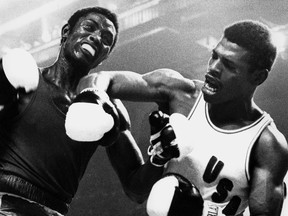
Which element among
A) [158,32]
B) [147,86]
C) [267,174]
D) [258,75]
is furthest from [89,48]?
[267,174]

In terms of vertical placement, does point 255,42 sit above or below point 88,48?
above

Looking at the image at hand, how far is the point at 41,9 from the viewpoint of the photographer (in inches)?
102

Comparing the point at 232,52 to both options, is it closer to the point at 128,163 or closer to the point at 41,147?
the point at 128,163

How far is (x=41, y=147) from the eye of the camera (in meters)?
1.77

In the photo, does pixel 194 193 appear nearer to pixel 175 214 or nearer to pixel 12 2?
pixel 175 214

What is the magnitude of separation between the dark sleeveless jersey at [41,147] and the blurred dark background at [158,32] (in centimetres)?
70

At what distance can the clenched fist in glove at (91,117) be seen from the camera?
4.91ft

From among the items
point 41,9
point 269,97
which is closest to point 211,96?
point 269,97

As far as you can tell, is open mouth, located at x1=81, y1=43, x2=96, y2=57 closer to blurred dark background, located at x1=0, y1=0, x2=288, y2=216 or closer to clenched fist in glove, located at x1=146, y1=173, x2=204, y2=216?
blurred dark background, located at x1=0, y1=0, x2=288, y2=216

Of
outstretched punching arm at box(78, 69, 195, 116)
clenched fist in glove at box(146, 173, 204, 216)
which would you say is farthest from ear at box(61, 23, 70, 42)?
clenched fist in glove at box(146, 173, 204, 216)

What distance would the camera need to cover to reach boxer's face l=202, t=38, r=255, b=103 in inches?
69.9

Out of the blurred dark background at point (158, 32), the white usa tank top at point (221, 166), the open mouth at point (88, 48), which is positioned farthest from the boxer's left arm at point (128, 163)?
the blurred dark background at point (158, 32)

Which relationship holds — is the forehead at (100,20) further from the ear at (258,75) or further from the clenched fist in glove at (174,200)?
the clenched fist in glove at (174,200)

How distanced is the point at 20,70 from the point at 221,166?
2.90 ft
